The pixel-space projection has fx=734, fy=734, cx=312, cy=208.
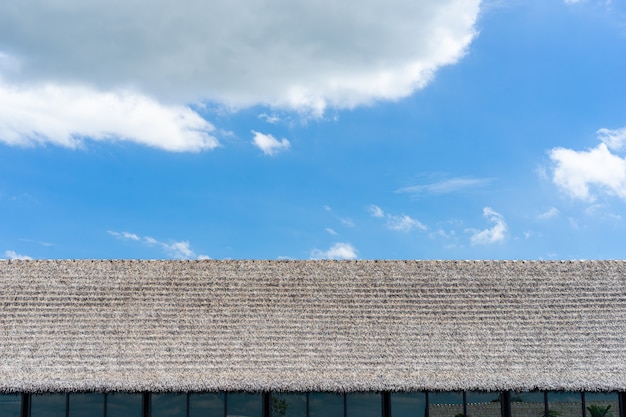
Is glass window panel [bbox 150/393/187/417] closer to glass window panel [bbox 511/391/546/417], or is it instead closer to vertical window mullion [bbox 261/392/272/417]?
vertical window mullion [bbox 261/392/272/417]

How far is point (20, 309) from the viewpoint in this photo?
1647cm

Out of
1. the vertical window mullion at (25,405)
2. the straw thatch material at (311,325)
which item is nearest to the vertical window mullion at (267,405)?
the straw thatch material at (311,325)

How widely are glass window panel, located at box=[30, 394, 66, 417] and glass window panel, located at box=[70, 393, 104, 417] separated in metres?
0.21

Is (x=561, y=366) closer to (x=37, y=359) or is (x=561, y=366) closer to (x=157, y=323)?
(x=157, y=323)

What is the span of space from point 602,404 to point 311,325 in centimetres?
636

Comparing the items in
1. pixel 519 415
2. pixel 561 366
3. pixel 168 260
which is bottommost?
pixel 519 415

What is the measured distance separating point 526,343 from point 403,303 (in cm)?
289

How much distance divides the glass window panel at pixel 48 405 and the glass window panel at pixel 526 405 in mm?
9325

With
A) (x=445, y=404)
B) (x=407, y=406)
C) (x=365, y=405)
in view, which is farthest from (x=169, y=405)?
(x=445, y=404)

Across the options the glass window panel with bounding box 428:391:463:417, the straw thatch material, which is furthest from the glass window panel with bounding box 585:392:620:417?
the glass window panel with bounding box 428:391:463:417

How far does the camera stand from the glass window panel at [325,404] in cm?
1518

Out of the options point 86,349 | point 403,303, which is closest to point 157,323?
point 86,349

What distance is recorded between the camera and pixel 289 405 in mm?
15148

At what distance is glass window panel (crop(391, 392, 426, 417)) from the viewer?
15.2 meters
